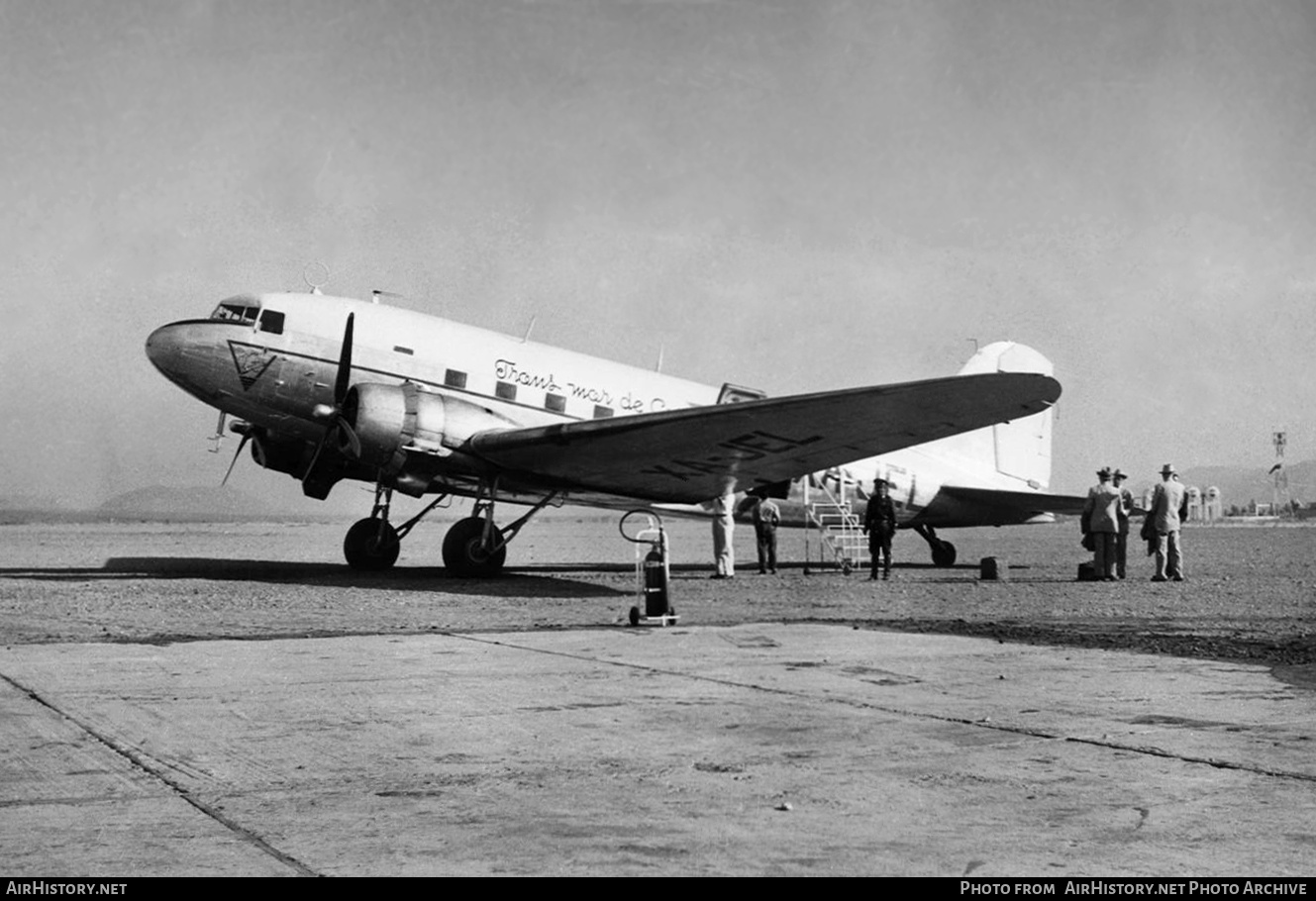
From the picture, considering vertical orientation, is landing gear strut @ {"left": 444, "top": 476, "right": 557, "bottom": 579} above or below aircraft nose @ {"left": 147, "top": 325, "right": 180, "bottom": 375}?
below

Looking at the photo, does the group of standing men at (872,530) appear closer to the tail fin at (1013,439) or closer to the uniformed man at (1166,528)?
the uniformed man at (1166,528)

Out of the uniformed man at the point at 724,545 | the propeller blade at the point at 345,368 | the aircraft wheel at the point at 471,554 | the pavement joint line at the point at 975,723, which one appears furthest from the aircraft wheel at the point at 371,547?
the pavement joint line at the point at 975,723

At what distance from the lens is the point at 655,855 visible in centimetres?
359

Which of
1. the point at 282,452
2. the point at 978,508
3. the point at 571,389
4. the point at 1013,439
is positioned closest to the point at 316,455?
the point at 282,452

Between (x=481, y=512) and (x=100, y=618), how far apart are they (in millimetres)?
7917

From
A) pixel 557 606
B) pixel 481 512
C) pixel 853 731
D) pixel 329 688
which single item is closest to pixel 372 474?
pixel 481 512

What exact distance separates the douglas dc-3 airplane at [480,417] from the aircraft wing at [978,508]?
635cm

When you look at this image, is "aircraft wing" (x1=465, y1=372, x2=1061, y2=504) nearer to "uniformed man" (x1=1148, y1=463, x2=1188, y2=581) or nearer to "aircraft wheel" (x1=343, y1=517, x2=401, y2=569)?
"aircraft wheel" (x1=343, y1=517, x2=401, y2=569)

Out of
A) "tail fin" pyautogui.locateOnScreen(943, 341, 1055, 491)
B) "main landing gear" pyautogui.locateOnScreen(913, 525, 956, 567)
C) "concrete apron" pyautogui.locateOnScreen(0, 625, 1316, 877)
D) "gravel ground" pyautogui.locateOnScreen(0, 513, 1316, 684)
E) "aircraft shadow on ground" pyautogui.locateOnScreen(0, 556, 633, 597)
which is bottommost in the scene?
"concrete apron" pyautogui.locateOnScreen(0, 625, 1316, 877)

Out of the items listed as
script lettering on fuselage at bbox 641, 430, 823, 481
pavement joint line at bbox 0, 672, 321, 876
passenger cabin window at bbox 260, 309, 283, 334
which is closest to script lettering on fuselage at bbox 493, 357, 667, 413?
script lettering on fuselage at bbox 641, 430, 823, 481

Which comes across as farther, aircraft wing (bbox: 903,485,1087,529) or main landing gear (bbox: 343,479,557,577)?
aircraft wing (bbox: 903,485,1087,529)

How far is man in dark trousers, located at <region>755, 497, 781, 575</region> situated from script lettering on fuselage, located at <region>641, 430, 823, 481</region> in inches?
115

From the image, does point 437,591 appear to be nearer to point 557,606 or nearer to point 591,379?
point 557,606

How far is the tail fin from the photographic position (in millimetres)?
26125
